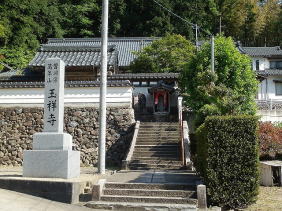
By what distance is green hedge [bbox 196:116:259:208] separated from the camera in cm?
812

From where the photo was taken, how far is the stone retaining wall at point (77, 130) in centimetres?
1675

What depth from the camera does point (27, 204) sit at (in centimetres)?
776

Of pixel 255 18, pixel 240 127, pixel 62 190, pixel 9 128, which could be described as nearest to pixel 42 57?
pixel 9 128

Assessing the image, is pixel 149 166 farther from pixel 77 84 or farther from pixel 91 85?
pixel 77 84

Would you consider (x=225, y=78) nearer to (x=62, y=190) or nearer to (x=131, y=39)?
(x=62, y=190)

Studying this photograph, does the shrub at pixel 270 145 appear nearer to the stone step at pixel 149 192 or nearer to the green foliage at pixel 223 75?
the green foliage at pixel 223 75

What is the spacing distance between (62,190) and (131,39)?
32922 millimetres

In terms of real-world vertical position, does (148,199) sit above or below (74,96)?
below

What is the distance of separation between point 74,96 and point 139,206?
10159 mm

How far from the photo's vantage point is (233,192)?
320 inches

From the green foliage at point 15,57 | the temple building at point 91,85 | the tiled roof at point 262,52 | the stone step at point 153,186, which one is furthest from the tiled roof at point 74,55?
the tiled roof at point 262,52

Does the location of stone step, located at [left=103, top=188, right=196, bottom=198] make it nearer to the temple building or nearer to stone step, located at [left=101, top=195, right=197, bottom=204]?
stone step, located at [left=101, top=195, right=197, bottom=204]

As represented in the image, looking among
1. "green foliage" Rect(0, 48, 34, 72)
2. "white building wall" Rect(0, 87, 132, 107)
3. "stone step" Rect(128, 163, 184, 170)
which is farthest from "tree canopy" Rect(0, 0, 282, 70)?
"stone step" Rect(128, 163, 184, 170)

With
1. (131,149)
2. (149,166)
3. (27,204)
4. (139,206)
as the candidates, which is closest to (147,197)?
(139,206)
